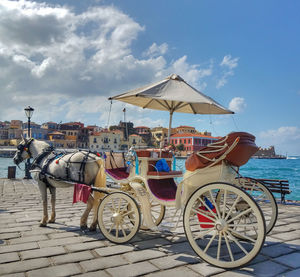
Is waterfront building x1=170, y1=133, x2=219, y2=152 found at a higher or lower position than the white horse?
higher

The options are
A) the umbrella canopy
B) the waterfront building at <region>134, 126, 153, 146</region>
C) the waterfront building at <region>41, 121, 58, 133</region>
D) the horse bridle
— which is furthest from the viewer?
the waterfront building at <region>134, 126, 153, 146</region>

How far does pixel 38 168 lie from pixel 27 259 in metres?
2.04

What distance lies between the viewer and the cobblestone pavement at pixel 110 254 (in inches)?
113

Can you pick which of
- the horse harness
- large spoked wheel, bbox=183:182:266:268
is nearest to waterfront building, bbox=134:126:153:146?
the horse harness

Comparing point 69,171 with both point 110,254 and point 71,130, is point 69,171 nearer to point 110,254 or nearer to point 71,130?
point 110,254

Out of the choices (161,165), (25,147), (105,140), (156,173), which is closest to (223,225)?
(156,173)

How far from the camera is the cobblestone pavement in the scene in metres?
2.86

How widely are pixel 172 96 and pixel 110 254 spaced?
2.44m

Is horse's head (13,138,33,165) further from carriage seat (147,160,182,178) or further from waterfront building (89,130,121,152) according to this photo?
waterfront building (89,130,121,152)

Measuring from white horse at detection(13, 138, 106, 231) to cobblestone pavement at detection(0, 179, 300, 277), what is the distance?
1.43ft

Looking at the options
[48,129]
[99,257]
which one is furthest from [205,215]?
[48,129]

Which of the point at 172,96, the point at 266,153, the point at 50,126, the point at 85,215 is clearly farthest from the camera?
the point at 266,153

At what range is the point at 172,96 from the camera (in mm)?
4160

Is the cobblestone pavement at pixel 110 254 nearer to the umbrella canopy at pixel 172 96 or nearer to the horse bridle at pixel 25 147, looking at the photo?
the horse bridle at pixel 25 147
